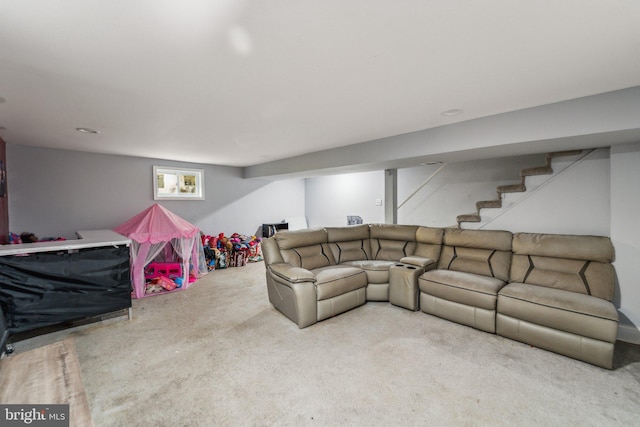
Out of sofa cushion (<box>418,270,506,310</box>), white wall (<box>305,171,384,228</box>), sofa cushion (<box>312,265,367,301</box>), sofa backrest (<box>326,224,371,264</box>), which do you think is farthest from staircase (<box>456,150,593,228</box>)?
white wall (<box>305,171,384,228</box>)

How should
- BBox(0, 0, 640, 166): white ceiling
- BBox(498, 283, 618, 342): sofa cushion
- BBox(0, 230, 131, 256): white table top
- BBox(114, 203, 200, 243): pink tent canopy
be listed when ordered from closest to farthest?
BBox(0, 0, 640, 166): white ceiling < BBox(498, 283, 618, 342): sofa cushion < BBox(0, 230, 131, 256): white table top < BBox(114, 203, 200, 243): pink tent canopy

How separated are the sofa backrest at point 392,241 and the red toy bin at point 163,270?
3.35 metres

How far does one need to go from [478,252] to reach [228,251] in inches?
185

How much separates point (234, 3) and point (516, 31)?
1501mm

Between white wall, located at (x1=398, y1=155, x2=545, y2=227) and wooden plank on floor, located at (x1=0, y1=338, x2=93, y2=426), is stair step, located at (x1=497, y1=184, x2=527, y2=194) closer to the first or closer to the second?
white wall, located at (x1=398, y1=155, x2=545, y2=227)

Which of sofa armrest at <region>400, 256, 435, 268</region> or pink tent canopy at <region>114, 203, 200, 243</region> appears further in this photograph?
pink tent canopy at <region>114, 203, 200, 243</region>

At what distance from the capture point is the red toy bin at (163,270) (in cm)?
446

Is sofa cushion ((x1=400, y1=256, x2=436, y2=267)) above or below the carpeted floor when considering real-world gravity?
above

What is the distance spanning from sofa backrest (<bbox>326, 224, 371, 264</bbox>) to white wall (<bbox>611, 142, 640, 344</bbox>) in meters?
2.80

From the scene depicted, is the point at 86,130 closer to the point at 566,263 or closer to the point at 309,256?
the point at 309,256

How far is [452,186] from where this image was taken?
511 cm

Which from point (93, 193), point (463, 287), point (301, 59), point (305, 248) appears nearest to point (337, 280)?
point (305, 248)

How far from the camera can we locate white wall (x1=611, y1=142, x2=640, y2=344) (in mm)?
2641

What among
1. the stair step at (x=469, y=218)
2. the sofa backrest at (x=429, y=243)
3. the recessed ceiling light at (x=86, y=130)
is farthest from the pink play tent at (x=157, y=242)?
the stair step at (x=469, y=218)
